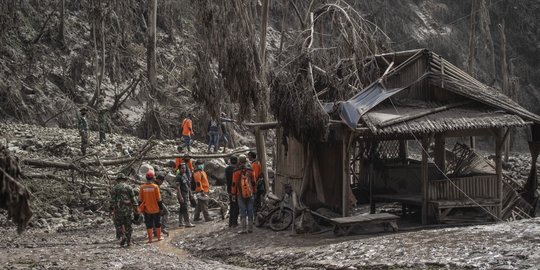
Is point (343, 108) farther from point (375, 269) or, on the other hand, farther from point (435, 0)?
point (435, 0)

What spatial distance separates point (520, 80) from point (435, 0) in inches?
314

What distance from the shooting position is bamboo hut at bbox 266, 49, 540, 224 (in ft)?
46.0

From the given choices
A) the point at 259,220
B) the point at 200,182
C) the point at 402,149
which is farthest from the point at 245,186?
the point at 402,149

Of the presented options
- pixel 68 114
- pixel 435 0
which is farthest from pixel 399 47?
pixel 68 114

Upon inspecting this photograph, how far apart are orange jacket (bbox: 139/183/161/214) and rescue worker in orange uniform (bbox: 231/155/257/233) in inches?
63.6

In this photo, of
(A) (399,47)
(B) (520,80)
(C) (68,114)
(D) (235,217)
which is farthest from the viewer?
(B) (520,80)

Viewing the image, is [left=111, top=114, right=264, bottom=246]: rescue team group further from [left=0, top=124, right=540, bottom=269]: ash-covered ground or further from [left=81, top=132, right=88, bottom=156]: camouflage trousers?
[left=81, top=132, right=88, bottom=156]: camouflage trousers

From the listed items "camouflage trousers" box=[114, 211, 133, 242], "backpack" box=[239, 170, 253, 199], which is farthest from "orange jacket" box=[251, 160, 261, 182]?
"camouflage trousers" box=[114, 211, 133, 242]

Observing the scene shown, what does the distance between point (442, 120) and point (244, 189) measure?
419 cm

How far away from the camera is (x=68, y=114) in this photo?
2805 centimetres

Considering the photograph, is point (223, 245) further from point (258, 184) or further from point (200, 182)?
point (200, 182)

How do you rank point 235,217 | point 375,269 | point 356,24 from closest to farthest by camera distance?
point 375,269
point 235,217
point 356,24

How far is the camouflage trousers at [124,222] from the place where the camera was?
12977 mm

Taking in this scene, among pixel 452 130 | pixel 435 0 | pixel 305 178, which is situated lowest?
pixel 305 178
